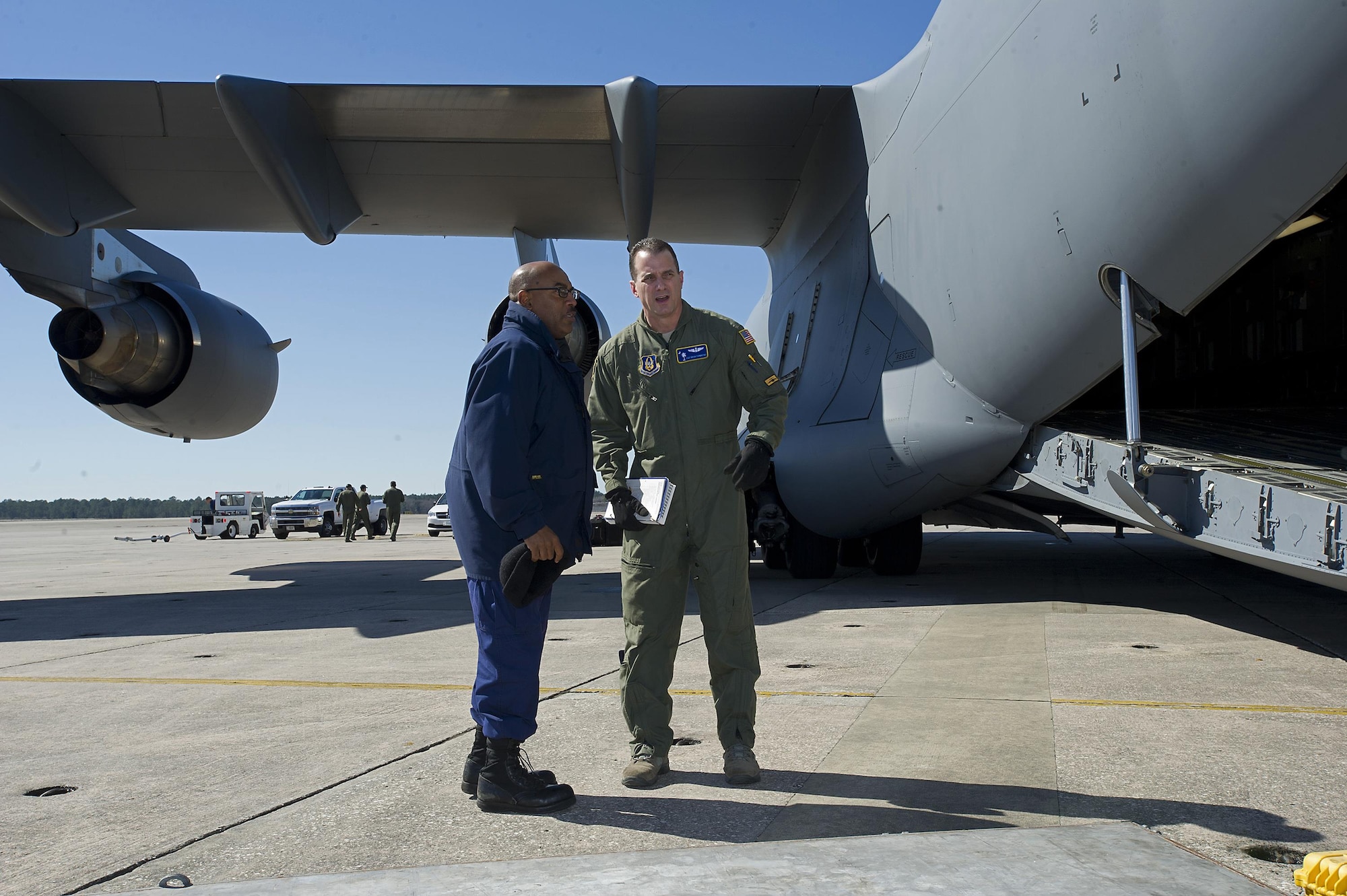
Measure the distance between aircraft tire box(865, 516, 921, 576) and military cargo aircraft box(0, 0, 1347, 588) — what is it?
0.03 m

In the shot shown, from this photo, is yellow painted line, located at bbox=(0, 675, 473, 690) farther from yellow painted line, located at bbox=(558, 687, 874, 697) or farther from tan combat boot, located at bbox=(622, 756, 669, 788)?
tan combat boot, located at bbox=(622, 756, 669, 788)

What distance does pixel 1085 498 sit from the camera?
20.1 ft

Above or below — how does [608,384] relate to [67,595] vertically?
above

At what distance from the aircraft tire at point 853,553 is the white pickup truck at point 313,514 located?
67.8 feet

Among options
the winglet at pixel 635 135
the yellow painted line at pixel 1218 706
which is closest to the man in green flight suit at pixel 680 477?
the yellow painted line at pixel 1218 706

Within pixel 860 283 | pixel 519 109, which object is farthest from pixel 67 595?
pixel 860 283

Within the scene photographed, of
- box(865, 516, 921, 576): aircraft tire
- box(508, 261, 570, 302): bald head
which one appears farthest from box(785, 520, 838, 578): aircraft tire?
box(508, 261, 570, 302): bald head

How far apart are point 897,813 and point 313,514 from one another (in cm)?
2869

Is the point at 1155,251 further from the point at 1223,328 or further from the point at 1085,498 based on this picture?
the point at 1223,328

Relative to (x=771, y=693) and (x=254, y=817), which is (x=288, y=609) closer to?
(x=771, y=693)

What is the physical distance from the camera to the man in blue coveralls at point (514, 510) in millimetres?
2875

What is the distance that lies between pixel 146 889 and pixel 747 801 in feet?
4.96

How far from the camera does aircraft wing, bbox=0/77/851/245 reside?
882 cm

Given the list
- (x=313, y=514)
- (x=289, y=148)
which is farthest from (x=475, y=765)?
(x=313, y=514)
